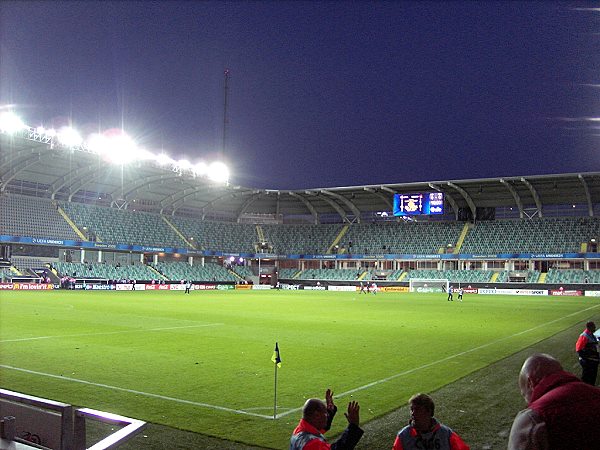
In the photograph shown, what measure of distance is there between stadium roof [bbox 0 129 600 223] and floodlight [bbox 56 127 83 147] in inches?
33.0

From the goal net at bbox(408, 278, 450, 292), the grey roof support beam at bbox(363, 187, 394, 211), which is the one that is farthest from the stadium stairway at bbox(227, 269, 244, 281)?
the goal net at bbox(408, 278, 450, 292)

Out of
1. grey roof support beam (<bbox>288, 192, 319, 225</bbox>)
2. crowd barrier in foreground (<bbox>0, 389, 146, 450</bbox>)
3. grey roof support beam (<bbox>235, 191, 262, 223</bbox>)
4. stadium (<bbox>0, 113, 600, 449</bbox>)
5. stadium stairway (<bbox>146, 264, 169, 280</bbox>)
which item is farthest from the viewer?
grey roof support beam (<bbox>288, 192, 319, 225</bbox>)

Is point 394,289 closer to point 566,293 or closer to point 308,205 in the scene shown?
point 566,293

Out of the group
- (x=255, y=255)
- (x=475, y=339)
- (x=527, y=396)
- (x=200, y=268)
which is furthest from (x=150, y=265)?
(x=527, y=396)

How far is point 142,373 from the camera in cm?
1226

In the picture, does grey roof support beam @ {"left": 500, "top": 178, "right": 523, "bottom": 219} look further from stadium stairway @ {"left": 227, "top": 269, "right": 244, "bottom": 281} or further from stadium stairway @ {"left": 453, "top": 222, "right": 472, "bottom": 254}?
stadium stairway @ {"left": 227, "top": 269, "right": 244, "bottom": 281}

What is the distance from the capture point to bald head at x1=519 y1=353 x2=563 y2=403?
105 inches

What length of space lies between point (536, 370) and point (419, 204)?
7489 cm

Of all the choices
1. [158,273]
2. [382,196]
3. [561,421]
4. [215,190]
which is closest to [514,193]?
[382,196]

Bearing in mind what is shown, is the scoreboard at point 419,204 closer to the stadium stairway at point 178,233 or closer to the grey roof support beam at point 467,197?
the grey roof support beam at point 467,197

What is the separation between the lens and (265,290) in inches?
3022

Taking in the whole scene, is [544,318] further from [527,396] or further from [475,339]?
[527,396]

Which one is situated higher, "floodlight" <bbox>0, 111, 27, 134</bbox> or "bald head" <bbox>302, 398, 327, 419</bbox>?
"floodlight" <bbox>0, 111, 27, 134</bbox>

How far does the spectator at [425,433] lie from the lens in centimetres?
402
